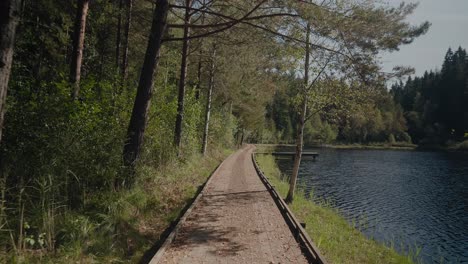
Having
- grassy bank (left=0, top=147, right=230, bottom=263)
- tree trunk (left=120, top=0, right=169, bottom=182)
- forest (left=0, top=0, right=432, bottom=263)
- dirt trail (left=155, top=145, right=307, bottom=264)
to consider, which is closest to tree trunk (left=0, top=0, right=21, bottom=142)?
forest (left=0, top=0, right=432, bottom=263)

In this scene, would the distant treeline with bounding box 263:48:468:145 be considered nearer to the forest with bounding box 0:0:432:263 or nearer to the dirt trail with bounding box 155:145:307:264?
the forest with bounding box 0:0:432:263

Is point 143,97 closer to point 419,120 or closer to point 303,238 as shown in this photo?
point 303,238

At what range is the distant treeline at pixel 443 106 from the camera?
82.1 metres

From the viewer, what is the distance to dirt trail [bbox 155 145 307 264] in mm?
6426

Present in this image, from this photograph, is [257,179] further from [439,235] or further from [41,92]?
[41,92]

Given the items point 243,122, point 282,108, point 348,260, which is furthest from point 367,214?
point 282,108

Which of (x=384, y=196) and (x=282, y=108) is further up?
(x=282, y=108)

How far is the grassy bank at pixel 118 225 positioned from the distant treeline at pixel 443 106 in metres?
88.2

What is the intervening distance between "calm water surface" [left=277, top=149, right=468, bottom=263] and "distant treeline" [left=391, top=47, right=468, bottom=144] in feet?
183

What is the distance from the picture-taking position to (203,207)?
10125 millimetres

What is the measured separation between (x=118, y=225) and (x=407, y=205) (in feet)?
63.4

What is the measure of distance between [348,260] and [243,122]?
126 ft

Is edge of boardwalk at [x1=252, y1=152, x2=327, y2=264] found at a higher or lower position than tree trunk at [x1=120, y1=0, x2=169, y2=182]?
lower

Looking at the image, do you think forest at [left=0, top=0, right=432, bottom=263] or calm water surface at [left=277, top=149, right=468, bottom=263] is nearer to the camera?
forest at [left=0, top=0, right=432, bottom=263]
